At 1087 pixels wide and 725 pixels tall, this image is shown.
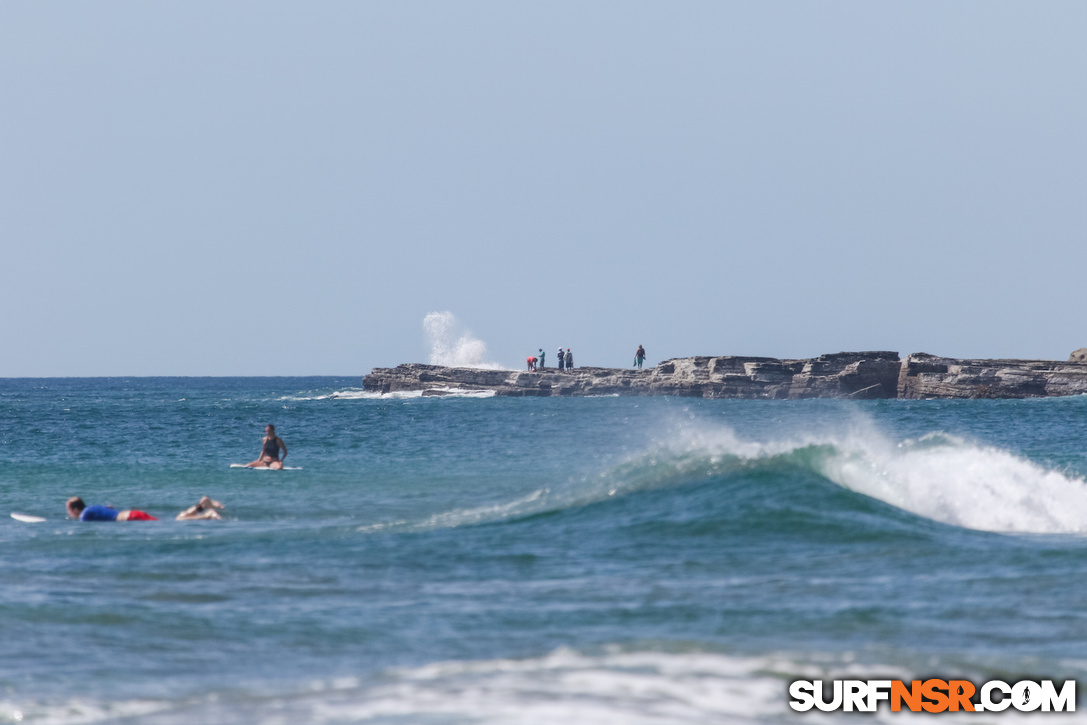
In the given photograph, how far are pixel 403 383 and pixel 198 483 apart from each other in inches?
2981

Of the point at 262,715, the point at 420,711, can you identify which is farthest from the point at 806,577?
the point at 262,715

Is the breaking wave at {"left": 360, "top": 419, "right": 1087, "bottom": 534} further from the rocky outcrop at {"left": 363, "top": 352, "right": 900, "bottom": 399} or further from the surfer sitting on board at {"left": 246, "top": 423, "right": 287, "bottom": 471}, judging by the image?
the rocky outcrop at {"left": 363, "top": 352, "right": 900, "bottom": 399}

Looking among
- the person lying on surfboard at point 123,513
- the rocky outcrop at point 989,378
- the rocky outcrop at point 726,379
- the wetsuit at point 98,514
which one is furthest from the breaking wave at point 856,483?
the rocky outcrop at point 726,379

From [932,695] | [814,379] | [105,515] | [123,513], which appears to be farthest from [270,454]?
[814,379]

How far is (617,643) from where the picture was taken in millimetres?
8625

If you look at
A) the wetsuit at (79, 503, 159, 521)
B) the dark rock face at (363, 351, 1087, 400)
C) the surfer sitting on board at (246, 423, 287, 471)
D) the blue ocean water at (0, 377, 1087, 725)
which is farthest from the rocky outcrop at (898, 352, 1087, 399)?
the wetsuit at (79, 503, 159, 521)

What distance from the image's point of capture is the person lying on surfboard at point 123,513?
57.5 feet

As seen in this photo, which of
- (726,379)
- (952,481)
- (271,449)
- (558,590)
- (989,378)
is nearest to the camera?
(558,590)

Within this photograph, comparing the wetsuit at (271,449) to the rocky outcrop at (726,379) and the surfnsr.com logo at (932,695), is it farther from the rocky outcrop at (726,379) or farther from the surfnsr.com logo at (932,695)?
the rocky outcrop at (726,379)

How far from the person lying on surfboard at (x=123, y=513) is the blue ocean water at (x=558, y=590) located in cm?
28

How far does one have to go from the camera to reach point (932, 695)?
24.1ft

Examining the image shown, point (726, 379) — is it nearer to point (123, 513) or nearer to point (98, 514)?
point (123, 513)

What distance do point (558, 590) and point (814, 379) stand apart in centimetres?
7485

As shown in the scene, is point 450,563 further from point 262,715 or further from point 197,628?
point 262,715
